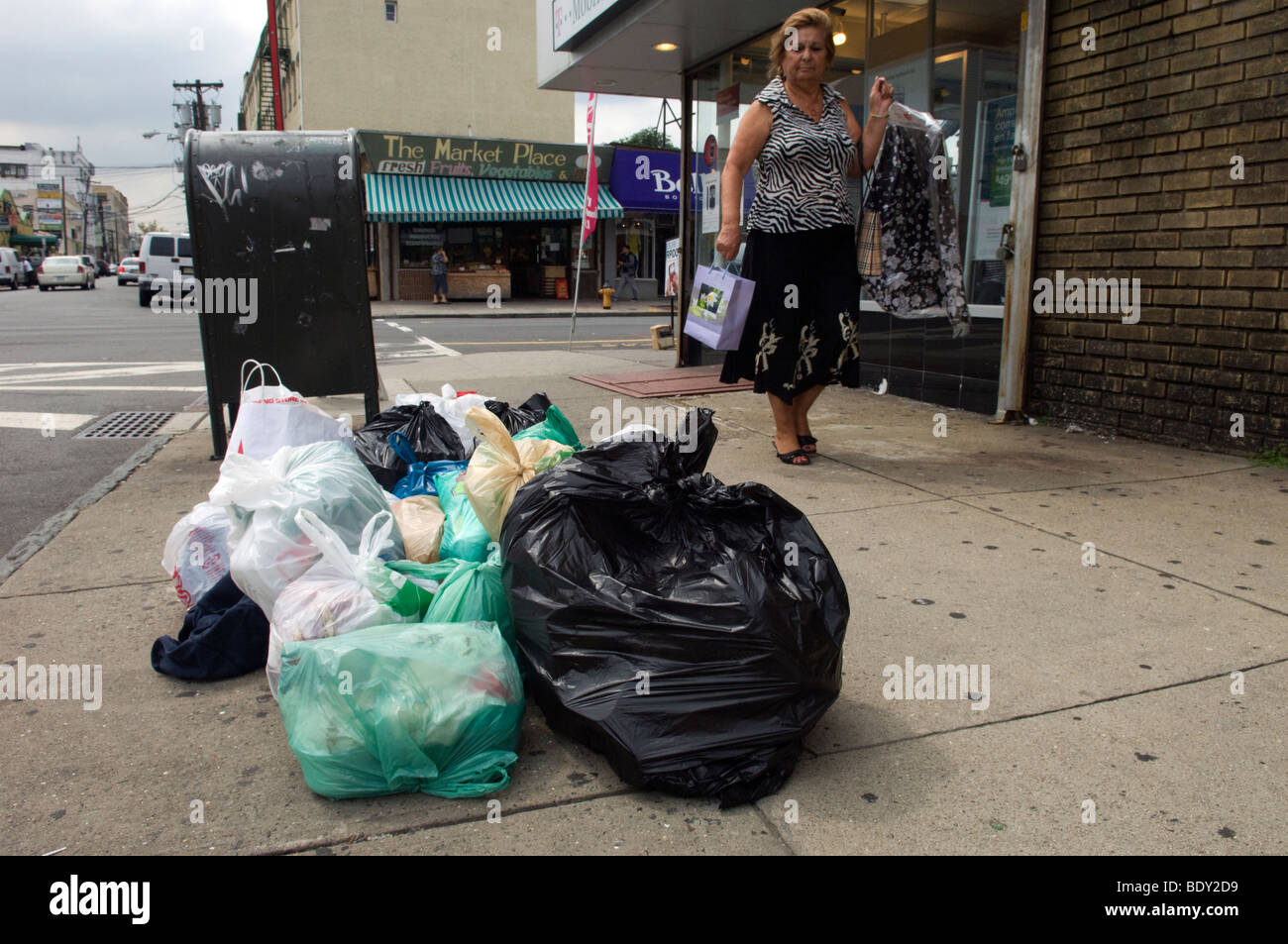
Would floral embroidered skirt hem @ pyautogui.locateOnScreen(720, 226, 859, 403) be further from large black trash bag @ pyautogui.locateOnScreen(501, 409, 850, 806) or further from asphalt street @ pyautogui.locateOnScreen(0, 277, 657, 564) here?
asphalt street @ pyautogui.locateOnScreen(0, 277, 657, 564)

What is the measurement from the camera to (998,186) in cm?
623

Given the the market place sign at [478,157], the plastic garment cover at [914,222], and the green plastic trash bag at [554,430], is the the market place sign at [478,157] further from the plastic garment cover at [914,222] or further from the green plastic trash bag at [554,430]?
the green plastic trash bag at [554,430]

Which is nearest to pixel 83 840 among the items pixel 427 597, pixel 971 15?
pixel 427 597

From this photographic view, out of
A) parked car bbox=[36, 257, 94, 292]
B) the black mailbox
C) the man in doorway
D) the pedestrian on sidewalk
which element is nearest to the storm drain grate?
the black mailbox

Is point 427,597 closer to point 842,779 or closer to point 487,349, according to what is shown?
point 842,779

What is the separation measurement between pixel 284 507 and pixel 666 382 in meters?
5.39

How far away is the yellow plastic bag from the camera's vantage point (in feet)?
9.88

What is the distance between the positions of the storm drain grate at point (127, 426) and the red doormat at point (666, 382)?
329 cm

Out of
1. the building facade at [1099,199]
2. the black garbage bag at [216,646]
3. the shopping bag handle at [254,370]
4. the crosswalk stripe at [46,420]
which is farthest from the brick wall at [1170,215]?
the crosswalk stripe at [46,420]

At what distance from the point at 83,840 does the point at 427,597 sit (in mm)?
966

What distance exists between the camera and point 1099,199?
211 inches

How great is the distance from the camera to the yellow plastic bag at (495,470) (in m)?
3.01

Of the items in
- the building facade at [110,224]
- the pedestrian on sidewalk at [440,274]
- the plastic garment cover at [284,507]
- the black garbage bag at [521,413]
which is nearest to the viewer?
the plastic garment cover at [284,507]
